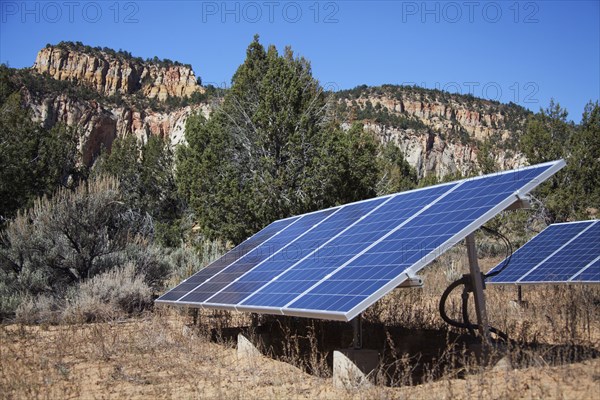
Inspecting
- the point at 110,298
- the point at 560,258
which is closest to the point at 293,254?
the point at 110,298

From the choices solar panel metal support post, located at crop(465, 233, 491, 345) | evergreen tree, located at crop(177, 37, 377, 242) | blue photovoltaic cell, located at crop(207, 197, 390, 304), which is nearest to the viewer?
solar panel metal support post, located at crop(465, 233, 491, 345)

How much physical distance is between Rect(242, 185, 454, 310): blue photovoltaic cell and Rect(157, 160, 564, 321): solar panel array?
0.02m

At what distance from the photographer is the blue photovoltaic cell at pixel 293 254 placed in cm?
916

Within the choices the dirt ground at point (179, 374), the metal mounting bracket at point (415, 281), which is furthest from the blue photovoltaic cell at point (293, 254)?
the metal mounting bracket at point (415, 281)

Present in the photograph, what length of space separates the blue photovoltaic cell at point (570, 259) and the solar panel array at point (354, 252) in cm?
407

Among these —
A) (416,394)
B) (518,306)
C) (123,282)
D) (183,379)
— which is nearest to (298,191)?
(123,282)

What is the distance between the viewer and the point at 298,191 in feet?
66.5

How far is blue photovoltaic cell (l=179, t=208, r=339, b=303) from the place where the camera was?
10.3 meters

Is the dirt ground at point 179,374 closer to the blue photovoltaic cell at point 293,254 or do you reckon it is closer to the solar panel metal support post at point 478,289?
A: the solar panel metal support post at point 478,289

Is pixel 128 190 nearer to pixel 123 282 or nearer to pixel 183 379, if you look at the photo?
pixel 123 282

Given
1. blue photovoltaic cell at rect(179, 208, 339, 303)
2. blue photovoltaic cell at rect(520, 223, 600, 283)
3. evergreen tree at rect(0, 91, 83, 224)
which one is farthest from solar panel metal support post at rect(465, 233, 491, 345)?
evergreen tree at rect(0, 91, 83, 224)

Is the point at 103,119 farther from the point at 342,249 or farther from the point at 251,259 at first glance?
the point at 342,249

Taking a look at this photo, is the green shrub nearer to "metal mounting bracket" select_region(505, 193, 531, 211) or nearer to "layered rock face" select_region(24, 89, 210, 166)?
"metal mounting bracket" select_region(505, 193, 531, 211)

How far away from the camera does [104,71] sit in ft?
315
